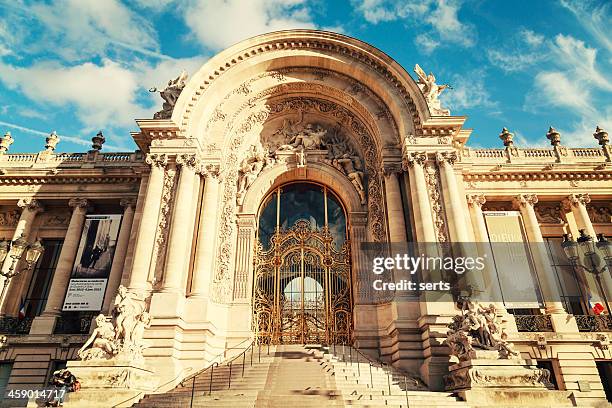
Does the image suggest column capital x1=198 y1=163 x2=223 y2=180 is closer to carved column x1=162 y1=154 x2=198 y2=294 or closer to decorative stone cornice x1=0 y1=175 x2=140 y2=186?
carved column x1=162 y1=154 x2=198 y2=294

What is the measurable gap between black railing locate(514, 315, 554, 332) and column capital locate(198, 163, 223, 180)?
12985 mm

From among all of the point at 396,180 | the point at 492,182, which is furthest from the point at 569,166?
the point at 396,180

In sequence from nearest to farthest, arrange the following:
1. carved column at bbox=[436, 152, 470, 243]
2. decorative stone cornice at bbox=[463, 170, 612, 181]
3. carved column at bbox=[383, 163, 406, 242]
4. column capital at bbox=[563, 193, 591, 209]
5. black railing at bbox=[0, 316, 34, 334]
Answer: carved column at bbox=[436, 152, 470, 243] < carved column at bbox=[383, 163, 406, 242] < black railing at bbox=[0, 316, 34, 334] < column capital at bbox=[563, 193, 591, 209] < decorative stone cornice at bbox=[463, 170, 612, 181]

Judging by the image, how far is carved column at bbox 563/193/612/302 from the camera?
17.0m

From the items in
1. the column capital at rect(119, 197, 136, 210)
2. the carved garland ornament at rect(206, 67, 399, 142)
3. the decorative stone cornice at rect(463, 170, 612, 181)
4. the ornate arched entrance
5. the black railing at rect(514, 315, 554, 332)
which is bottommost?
the black railing at rect(514, 315, 554, 332)

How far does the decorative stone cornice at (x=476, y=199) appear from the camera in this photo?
18516 mm

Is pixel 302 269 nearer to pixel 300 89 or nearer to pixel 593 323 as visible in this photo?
pixel 300 89

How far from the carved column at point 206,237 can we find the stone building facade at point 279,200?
0.23 ft

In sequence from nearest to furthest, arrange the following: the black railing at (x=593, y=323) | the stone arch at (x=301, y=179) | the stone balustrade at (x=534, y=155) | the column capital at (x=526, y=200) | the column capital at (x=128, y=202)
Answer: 1. the black railing at (x=593, y=323)
2. the stone arch at (x=301, y=179)
3. the column capital at (x=526, y=200)
4. the column capital at (x=128, y=202)
5. the stone balustrade at (x=534, y=155)

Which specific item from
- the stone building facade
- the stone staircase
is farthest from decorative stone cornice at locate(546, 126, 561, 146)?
the stone staircase

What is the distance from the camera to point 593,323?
1617 cm

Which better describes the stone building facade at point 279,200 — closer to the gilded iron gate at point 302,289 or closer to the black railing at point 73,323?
the black railing at point 73,323

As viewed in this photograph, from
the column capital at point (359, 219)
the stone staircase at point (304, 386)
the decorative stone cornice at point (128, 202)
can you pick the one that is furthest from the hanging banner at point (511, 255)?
the decorative stone cornice at point (128, 202)

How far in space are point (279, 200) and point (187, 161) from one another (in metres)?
4.45
